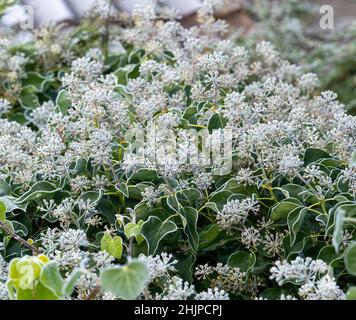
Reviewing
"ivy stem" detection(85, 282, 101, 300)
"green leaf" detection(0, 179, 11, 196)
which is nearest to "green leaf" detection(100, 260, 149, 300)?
"ivy stem" detection(85, 282, 101, 300)

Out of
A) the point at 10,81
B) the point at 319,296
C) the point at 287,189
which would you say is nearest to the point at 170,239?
the point at 287,189

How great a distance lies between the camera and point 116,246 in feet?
3.50

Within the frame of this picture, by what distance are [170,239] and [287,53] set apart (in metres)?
2.30

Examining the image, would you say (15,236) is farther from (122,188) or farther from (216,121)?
(216,121)

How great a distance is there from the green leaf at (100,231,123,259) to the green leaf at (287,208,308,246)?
0.26m

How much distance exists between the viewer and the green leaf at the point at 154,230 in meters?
1.09

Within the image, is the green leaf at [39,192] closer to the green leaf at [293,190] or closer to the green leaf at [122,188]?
the green leaf at [122,188]

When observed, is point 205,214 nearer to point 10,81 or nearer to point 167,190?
point 167,190

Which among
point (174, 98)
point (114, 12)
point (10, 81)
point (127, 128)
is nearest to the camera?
point (127, 128)

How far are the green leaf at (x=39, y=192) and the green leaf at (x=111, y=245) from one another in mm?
157

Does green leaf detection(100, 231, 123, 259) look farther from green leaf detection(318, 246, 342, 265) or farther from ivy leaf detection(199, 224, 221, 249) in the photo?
green leaf detection(318, 246, 342, 265)

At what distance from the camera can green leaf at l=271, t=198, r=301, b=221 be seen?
111 centimetres

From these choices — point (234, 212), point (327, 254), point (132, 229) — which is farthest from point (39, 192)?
point (327, 254)

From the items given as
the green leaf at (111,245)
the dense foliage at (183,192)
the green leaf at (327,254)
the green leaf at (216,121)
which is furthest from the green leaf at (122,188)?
the green leaf at (327,254)
